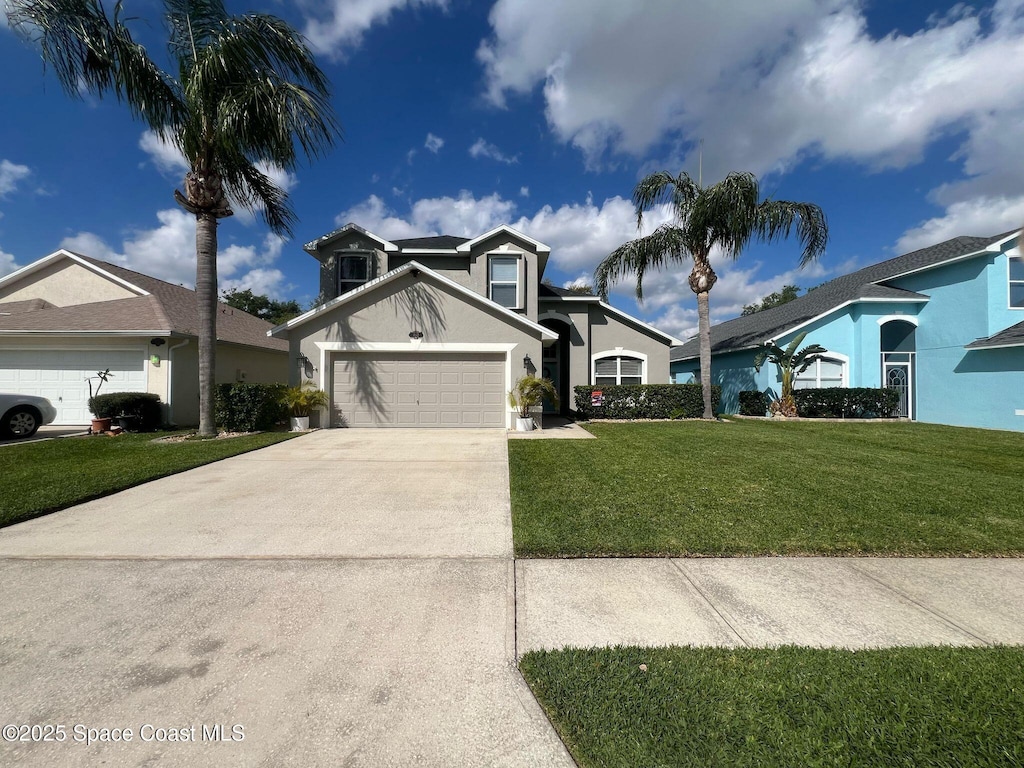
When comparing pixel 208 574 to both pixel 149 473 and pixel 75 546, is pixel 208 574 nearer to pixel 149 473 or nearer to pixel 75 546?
pixel 75 546

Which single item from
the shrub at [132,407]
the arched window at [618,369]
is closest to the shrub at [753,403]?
the arched window at [618,369]

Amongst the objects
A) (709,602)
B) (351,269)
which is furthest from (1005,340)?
(351,269)

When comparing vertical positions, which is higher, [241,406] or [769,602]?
[241,406]

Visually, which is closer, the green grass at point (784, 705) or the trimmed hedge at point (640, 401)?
the green grass at point (784, 705)

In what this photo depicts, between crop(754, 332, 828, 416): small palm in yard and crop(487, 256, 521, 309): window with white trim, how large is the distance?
10.2 metres

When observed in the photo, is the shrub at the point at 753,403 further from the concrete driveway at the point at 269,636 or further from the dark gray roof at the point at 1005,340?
the concrete driveway at the point at 269,636

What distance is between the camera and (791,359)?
15242 millimetres

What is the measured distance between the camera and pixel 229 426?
439 inches

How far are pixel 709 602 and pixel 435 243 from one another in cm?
1532

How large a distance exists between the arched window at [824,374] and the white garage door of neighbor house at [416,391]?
12.4 metres

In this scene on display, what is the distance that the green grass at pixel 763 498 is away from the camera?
3875mm

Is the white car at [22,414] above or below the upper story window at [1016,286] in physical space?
below

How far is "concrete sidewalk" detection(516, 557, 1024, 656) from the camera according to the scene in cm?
255

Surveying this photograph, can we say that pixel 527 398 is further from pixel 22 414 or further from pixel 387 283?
pixel 22 414
